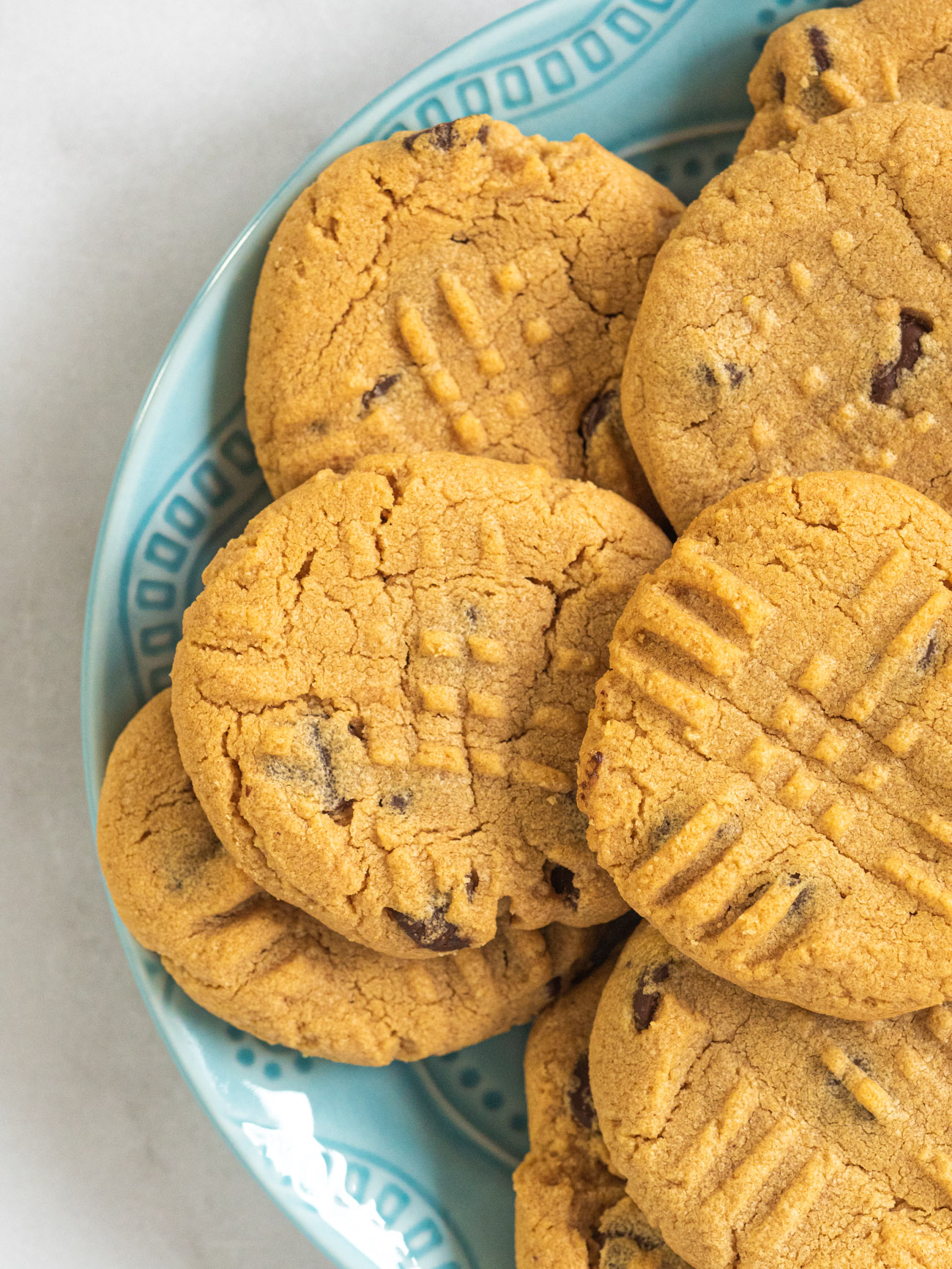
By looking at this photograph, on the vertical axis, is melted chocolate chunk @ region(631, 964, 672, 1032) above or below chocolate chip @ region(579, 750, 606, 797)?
below

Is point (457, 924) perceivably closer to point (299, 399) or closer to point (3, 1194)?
point (299, 399)

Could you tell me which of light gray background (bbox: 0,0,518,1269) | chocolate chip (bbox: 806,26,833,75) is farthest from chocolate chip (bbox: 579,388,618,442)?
light gray background (bbox: 0,0,518,1269)

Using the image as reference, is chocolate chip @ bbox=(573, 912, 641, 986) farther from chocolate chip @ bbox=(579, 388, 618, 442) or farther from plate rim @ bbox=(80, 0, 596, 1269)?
chocolate chip @ bbox=(579, 388, 618, 442)

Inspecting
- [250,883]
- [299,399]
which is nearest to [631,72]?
[299,399]

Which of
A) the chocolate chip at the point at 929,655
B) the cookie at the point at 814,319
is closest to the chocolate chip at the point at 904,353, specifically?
the cookie at the point at 814,319

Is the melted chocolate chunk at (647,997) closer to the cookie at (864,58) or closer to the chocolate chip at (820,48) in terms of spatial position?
the cookie at (864,58)

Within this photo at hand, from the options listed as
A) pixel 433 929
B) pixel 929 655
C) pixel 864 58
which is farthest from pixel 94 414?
pixel 929 655

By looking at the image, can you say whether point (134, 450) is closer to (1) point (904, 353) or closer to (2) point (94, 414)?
(2) point (94, 414)
